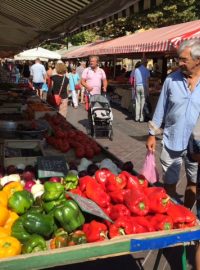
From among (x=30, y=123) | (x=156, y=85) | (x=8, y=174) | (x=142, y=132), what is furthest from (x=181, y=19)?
(x=8, y=174)

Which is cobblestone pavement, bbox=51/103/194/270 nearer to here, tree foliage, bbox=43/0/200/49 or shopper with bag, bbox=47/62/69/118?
shopper with bag, bbox=47/62/69/118

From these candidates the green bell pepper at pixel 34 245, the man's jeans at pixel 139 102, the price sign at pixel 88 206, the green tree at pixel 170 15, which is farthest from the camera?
the green tree at pixel 170 15

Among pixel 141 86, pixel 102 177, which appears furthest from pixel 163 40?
pixel 102 177

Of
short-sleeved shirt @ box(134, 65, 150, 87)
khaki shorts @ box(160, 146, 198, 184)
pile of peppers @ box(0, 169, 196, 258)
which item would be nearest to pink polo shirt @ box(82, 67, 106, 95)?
short-sleeved shirt @ box(134, 65, 150, 87)

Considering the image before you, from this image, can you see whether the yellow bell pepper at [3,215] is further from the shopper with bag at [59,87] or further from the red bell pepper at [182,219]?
the shopper with bag at [59,87]

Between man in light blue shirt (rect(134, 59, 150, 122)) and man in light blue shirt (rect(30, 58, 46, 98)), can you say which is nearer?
man in light blue shirt (rect(134, 59, 150, 122))

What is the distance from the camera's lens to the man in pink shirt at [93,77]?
961cm

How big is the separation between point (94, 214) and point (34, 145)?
2.65 m

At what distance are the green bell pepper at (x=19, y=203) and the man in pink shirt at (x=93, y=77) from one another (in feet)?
22.6

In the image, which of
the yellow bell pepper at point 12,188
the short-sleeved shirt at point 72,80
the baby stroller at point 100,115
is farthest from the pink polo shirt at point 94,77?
the short-sleeved shirt at point 72,80

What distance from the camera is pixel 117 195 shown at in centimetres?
305

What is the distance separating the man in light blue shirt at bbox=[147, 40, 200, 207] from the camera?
12.3ft

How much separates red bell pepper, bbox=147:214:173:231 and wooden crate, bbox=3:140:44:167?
6.83 ft

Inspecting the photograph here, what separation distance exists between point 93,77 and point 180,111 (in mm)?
5895
